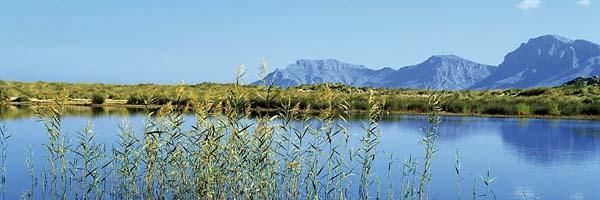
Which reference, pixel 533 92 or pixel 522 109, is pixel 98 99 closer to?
pixel 522 109

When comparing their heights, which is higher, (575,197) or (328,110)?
(328,110)

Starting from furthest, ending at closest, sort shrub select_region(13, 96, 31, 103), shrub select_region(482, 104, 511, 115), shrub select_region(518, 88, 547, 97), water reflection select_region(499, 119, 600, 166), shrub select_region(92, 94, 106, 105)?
shrub select_region(518, 88, 547, 97) < shrub select_region(92, 94, 106, 105) < shrub select_region(13, 96, 31, 103) < shrub select_region(482, 104, 511, 115) < water reflection select_region(499, 119, 600, 166)

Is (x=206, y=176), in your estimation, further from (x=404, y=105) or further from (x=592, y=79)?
(x=592, y=79)

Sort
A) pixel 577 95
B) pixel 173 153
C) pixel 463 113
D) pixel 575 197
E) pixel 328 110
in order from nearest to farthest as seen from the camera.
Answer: pixel 328 110
pixel 173 153
pixel 575 197
pixel 463 113
pixel 577 95

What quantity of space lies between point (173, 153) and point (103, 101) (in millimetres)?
24072

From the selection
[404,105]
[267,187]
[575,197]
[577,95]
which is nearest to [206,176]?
[267,187]

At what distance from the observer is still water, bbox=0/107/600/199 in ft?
34.7

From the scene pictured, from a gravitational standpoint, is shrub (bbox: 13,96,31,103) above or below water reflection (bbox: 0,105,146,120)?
above

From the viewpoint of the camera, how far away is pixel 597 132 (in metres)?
20.3

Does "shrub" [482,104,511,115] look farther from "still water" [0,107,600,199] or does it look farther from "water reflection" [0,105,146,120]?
"water reflection" [0,105,146,120]

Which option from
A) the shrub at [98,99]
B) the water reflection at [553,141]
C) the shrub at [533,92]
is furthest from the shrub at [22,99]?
the shrub at [533,92]

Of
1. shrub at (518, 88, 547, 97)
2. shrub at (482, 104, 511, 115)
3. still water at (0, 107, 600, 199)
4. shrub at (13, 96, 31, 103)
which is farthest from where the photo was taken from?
shrub at (518, 88, 547, 97)

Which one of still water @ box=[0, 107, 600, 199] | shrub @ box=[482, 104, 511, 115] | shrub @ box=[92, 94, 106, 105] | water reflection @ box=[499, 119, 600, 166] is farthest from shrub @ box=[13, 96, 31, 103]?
water reflection @ box=[499, 119, 600, 166]

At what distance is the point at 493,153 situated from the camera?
1560 cm
